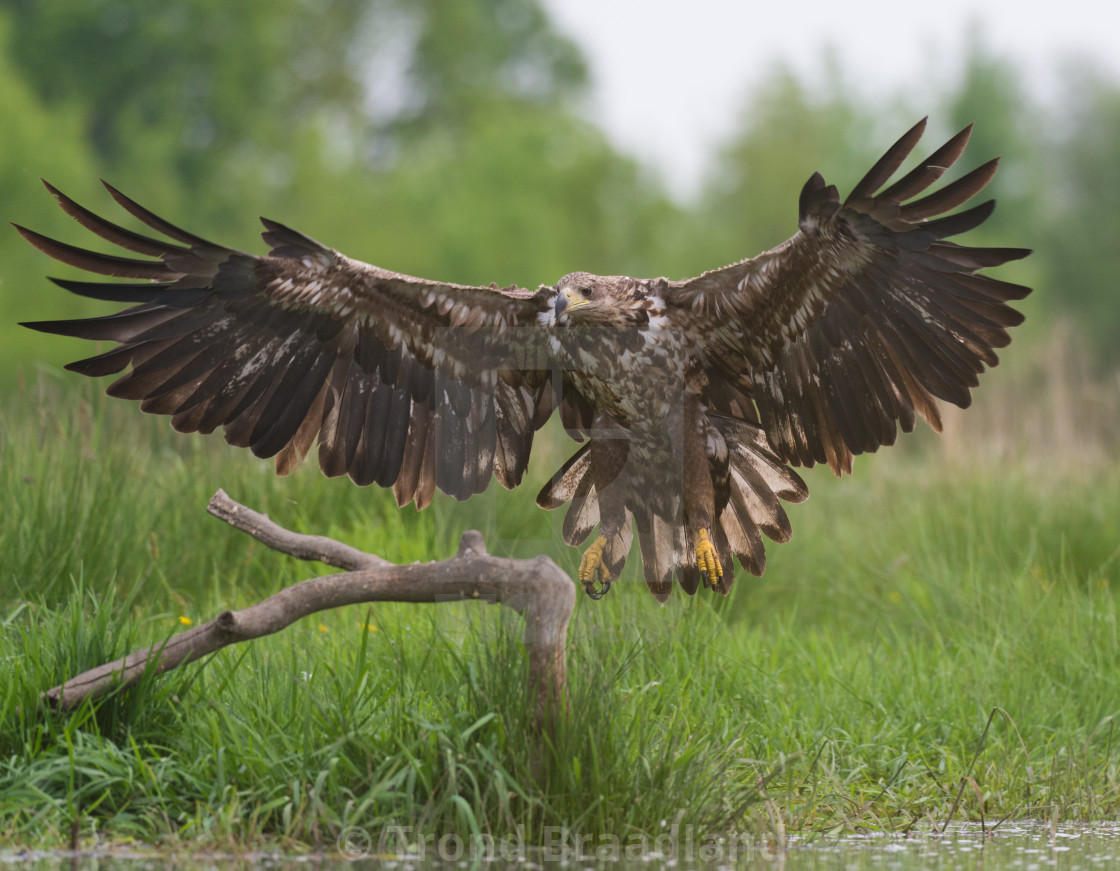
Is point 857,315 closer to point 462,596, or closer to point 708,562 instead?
point 708,562

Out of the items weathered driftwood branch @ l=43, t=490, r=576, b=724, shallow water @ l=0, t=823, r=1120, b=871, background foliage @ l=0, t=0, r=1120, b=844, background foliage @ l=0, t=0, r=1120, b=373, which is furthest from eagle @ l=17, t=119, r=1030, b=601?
background foliage @ l=0, t=0, r=1120, b=373

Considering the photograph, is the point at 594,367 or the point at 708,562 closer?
the point at 708,562

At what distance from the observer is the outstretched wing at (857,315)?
15.2 feet

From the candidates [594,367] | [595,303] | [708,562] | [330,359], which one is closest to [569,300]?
[595,303]

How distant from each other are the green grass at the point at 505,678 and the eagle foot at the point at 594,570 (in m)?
0.11

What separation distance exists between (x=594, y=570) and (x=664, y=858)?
5.52 ft

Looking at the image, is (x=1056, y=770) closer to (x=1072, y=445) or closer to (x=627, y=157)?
(x=1072, y=445)

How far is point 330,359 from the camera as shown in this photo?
5.50 metres

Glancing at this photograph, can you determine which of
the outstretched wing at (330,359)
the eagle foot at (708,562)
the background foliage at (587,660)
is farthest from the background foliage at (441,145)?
the eagle foot at (708,562)

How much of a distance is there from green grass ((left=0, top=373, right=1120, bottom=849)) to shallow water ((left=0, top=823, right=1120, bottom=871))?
3.0 inches

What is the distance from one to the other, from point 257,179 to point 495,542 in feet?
68.9

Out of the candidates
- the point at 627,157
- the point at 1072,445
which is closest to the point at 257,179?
the point at 627,157

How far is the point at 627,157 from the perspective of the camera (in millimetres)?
29812

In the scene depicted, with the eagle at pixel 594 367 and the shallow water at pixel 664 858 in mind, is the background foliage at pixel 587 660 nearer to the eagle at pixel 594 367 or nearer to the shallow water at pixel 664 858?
the shallow water at pixel 664 858
